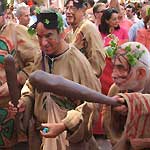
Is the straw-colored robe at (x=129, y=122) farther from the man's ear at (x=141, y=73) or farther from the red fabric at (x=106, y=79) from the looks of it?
the red fabric at (x=106, y=79)

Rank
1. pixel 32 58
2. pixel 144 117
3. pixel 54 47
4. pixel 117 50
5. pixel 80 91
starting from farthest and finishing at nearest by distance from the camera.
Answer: pixel 32 58, pixel 54 47, pixel 117 50, pixel 144 117, pixel 80 91

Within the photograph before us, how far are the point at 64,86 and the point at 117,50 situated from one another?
955 millimetres

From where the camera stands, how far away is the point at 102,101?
7.93 ft

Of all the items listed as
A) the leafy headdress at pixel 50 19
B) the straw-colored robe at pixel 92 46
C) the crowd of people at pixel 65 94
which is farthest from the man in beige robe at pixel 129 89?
the straw-colored robe at pixel 92 46

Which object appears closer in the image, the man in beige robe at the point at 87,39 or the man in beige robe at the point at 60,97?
the man in beige robe at the point at 60,97

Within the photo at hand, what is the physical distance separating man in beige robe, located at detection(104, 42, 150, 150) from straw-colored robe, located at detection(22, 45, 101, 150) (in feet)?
1.21

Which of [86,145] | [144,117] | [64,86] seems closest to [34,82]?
[64,86]

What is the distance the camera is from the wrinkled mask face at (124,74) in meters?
3.08

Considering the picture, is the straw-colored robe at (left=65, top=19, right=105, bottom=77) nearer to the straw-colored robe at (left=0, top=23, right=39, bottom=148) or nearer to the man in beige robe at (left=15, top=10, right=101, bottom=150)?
the straw-colored robe at (left=0, top=23, right=39, bottom=148)

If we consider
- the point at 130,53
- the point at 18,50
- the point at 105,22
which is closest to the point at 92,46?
the point at 18,50

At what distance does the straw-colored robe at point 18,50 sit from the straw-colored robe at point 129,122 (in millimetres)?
1465

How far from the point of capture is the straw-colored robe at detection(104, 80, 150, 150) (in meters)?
2.69

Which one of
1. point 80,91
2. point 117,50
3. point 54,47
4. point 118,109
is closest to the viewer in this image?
point 80,91

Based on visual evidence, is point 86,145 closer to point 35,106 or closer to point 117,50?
point 35,106
